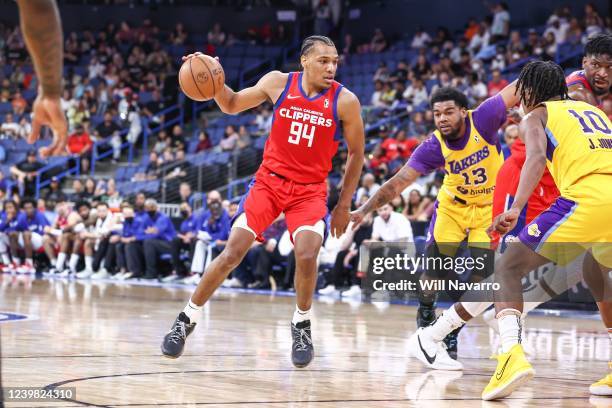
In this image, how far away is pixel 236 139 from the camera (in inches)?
763

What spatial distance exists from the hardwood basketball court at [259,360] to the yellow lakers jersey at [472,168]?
1.15m

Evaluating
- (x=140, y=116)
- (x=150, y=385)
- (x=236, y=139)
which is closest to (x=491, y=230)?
(x=150, y=385)

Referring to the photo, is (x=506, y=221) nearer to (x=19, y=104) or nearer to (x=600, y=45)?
(x=600, y=45)

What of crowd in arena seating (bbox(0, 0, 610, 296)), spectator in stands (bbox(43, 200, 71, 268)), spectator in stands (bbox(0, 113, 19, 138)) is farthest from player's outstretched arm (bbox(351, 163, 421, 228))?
spectator in stands (bbox(0, 113, 19, 138))

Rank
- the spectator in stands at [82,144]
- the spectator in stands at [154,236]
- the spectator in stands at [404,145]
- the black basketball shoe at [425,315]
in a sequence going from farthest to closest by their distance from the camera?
1. the spectator in stands at [82,144]
2. the spectator in stands at [154,236]
3. the spectator in stands at [404,145]
4. the black basketball shoe at [425,315]

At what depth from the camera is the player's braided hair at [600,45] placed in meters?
6.11

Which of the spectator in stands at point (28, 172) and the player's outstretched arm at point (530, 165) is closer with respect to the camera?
the player's outstretched arm at point (530, 165)

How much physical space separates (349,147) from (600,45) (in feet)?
5.48

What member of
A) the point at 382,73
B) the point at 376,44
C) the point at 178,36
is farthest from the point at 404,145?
the point at 178,36

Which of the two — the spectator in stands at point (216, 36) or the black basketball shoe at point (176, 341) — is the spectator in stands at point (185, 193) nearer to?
the spectator in stands at point (216, 36)

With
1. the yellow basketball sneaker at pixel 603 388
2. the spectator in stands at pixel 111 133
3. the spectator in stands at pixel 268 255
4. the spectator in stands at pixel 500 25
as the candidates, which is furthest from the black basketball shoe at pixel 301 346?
the spectator in stands at pixel 111 133

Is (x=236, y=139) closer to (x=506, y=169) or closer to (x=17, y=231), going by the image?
(x=17, y=231)

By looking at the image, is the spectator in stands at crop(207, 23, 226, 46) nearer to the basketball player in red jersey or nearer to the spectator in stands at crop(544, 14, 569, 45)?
the spectator in stands at crop(544, 14, 569, 45)

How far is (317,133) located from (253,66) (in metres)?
18.7
